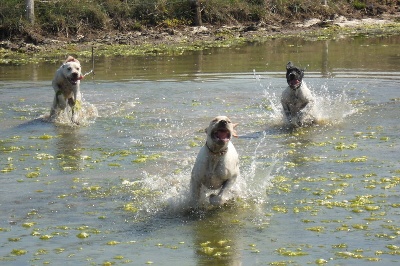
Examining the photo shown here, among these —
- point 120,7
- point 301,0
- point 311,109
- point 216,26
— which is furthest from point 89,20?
point 311,109

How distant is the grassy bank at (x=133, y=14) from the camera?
27359 mm

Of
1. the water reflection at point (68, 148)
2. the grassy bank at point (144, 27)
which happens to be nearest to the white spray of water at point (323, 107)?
the water reflection at point (68, 148)

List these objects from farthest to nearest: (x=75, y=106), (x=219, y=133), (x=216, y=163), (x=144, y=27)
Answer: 1. (x=144, y=27)
2. (x=75, y=106)
3. (x=216, y=163)
4. (x=219, y=133)

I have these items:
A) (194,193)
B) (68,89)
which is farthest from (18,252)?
(68,89)

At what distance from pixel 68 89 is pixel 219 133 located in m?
6.68

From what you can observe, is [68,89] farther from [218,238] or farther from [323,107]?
[218,238]

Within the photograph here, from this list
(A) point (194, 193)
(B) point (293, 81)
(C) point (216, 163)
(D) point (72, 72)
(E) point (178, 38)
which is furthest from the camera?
(E) point (178, 38)

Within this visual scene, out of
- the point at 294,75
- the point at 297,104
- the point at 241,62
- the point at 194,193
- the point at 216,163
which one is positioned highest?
the point at 294,75

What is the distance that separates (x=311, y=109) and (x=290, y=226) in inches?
223

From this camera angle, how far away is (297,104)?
14.7 m

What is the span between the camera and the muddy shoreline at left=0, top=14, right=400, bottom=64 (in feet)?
85.0

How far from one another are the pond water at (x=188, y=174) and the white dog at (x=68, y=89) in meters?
0.22

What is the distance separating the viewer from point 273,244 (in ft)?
28.5

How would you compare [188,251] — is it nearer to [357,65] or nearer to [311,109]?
[311,109]
